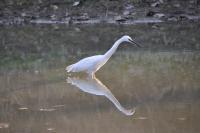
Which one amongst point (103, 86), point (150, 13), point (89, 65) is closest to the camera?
point (103, 86)

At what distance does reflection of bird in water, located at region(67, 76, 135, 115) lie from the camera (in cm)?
934

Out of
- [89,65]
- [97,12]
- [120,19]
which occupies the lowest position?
[120,19]

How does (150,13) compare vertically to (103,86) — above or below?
below

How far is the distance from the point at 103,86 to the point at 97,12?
9322 millimetres

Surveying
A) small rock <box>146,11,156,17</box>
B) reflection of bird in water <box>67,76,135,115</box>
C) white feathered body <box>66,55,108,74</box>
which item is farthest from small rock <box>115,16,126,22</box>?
reflection of bird in water <box>67,76,135,115</box>

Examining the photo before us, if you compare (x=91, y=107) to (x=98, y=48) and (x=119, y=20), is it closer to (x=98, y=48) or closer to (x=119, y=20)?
(x=98, y=48)

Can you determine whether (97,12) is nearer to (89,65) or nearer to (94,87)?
(89,65)

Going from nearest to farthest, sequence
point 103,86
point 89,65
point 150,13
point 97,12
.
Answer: point 103,86 → point 89,65 → point 150,13 → point 97,12

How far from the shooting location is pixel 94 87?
34.1ft

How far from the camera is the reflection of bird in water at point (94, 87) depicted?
9.34 m

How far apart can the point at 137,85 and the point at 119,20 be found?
28.5ft

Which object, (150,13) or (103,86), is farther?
(150,13)

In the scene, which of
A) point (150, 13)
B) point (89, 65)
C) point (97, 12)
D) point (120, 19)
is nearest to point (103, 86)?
point (89, 65)

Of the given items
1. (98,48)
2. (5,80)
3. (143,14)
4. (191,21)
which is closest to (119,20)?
(143,14)
